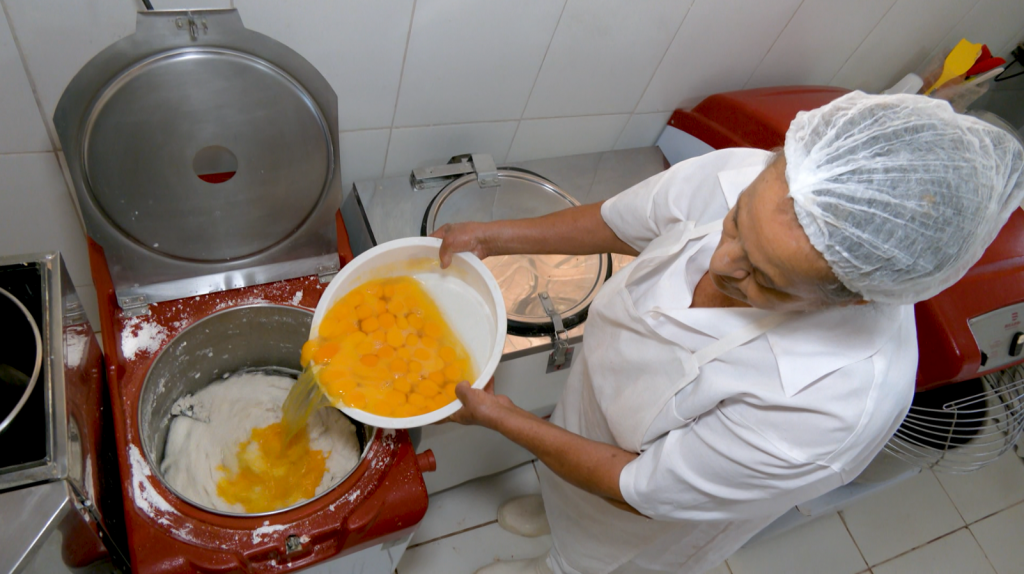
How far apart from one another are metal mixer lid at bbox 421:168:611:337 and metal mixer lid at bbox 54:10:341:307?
1.19ft

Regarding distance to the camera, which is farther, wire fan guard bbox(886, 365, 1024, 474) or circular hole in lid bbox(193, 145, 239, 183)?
wire fan guard bbox(886, 365, 1024, 474)

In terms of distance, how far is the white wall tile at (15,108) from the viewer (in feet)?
2.91

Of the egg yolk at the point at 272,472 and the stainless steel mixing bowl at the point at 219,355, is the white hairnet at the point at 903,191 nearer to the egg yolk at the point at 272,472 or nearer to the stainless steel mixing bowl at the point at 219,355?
the stainless steel mixing bowl at the point at 219,355

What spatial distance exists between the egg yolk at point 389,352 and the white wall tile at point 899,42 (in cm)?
149

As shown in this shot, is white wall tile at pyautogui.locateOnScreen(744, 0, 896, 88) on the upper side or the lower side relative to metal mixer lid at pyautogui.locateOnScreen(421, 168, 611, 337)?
upper

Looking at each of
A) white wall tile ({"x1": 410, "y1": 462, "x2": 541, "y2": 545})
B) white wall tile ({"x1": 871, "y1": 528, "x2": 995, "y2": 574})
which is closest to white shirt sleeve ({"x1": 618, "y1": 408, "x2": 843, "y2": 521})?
white wall tile ({"x1": 410, "y1": 462, "x2": 541, "y2": 545})

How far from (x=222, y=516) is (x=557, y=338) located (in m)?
0.69

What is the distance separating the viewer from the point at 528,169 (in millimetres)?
1562

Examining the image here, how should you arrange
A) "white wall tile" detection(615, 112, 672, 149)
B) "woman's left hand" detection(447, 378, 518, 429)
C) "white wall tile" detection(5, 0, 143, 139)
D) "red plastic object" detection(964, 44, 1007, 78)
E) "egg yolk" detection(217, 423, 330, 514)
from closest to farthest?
1. "white wall tile" detection(5, 0, 143, 139)
2. "woman's left hand" detection(447, 378, 518, 429)
3. "egg yolk" detection(217, 423, 330, 514)
4. "red plastic object" detection(964, 44, 1007, 78)
5. "white wall tile" detection(615, 112, 672, 149)

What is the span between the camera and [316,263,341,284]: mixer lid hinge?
1.17 metres

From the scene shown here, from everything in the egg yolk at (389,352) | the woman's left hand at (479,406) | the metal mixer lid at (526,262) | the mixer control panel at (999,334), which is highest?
the mixer control panel at (999,334)

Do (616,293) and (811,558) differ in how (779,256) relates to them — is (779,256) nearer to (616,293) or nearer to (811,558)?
(616,293)

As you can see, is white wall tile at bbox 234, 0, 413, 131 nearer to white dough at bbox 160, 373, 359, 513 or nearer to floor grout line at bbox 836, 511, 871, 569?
white dough at bbox 160, 373, 359, 513

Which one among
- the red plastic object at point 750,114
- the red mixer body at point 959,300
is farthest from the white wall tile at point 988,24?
the red mixer body at point 959,300
